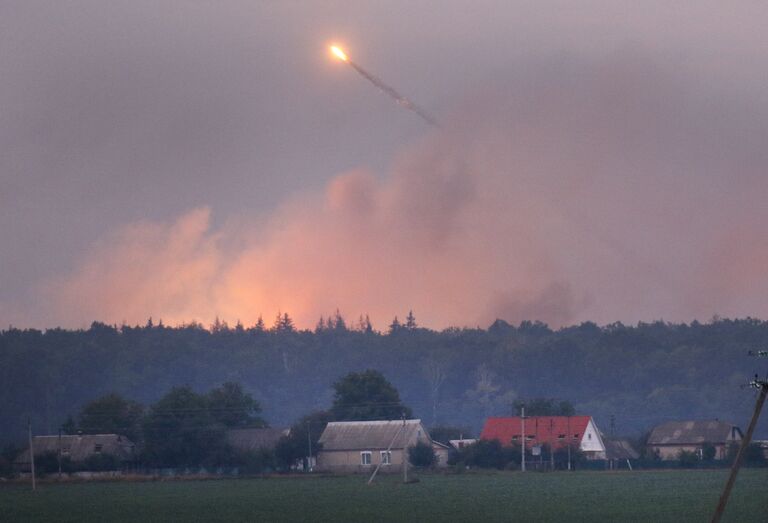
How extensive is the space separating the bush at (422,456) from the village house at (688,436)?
21266 mm

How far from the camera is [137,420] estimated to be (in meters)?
110

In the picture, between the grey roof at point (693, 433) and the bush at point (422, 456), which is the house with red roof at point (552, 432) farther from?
the bush at point (422, 456)

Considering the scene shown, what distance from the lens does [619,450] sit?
114438 mm

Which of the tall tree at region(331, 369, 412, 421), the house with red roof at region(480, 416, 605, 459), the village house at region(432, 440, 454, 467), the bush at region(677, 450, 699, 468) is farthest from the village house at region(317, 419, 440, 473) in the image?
the bush at region(677, 450, 699, 468)

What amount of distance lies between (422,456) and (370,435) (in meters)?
7.40

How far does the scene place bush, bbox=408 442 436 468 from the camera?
329 feet

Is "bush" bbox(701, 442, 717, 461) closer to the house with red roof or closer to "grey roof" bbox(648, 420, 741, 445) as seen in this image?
the house with red roof

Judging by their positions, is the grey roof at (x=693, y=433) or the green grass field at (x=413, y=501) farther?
the grey roof at (x=693, y=433)

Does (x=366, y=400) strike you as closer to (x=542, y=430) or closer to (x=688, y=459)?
(x=542, y=430)

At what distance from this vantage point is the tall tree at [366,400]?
11419 cm

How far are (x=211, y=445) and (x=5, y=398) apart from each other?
10312 centimetres

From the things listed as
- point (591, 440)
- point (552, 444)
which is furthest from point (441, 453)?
A: point (591, 440)

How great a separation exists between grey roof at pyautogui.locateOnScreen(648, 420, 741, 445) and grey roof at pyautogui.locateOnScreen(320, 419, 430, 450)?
2387cm

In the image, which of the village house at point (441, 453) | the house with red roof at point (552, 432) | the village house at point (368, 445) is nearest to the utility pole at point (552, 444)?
the house with red roof at point (552, 432)
